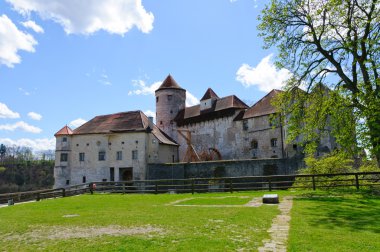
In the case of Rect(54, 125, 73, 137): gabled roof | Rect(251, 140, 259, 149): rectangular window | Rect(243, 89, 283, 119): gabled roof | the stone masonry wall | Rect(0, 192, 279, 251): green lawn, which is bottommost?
Rect(0, 192, 279, 251): green lawn

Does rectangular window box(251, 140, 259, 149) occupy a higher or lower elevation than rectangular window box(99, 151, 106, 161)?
higher

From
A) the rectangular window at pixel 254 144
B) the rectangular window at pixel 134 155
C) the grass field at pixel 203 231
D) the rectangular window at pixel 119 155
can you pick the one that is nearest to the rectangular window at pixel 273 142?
the rectangular window at pixel 254 144

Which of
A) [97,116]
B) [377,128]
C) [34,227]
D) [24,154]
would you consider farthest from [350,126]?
[24,154]

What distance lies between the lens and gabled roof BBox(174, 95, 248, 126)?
155 ft

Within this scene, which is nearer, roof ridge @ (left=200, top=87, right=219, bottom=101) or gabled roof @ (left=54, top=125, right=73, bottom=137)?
gabled roof @ (left=54, top=125, right=73, bottom=137)

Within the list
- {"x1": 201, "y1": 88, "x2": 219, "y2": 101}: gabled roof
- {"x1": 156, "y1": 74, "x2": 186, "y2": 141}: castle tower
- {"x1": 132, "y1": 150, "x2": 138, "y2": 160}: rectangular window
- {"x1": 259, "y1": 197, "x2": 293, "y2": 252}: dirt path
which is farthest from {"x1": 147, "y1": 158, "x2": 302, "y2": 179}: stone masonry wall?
{"x1": 259, "y1": 197, "x2": 293, "y2": 252}: dirt path

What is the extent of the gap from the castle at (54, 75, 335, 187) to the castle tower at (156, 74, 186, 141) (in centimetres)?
483

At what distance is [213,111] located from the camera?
1951 inches

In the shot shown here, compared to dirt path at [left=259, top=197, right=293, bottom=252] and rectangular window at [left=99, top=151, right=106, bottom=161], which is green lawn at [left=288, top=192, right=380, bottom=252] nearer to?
dirt path at [left=259, top=197, right=293, bottom=252]

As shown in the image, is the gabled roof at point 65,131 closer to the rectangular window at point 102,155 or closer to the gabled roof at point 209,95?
the rectangular window at point 102,155

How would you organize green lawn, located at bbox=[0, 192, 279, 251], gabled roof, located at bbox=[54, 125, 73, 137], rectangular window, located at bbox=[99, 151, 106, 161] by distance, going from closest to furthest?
green lawn, located at bbox=[0, 192, 279, 251] < rectangular window, located at bbox=[99, 151, 106, 161] < gabled roof, located at bbox=[54, 125, 73, 137]

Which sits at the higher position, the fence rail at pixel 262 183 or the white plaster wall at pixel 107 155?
the white plaster wall at pixel 107 155

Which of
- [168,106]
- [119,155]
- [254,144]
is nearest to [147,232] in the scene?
[119,155]

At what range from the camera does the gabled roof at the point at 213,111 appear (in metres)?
47.2
